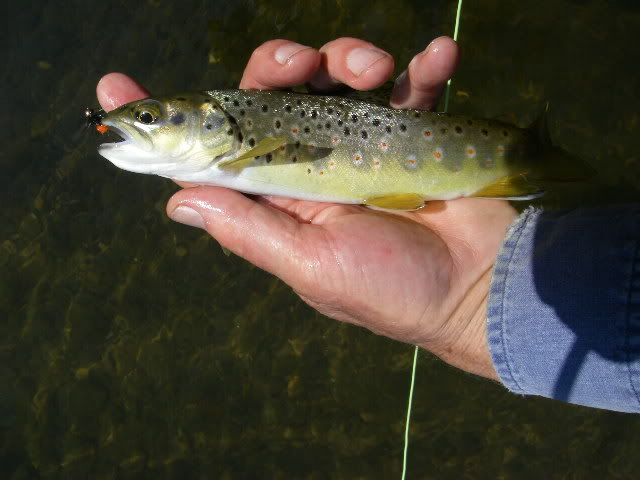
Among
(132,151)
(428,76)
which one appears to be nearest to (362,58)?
(428,76)

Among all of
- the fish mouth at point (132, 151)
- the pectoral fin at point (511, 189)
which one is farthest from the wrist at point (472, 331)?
the fish mouth at point (132, 151)

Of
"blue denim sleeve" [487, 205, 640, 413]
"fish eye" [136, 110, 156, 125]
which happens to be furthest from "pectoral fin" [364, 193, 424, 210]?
"fish eye" [136, 110, 156, 125]

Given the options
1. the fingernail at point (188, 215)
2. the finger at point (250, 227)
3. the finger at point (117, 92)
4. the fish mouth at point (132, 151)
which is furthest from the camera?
the finger at point (117, 92)

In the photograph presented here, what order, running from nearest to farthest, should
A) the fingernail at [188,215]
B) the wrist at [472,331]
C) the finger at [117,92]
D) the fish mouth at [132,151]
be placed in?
the fingernail at [188,215] < the fish mouth at [132,151] < the wrist at [472,331] < the finger at [117,92]

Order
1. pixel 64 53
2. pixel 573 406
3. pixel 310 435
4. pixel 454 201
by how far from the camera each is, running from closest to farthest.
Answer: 1. pixel 454 201
2. pixel 573 406
3. pixel 310 435
4. pixel 64 53

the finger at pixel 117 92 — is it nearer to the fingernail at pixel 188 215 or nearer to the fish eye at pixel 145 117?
the fish eye at pixel 145 117

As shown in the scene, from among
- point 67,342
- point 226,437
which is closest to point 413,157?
point 226,437

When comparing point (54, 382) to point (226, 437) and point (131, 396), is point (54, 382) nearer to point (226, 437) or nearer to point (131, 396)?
point (131, 396)
